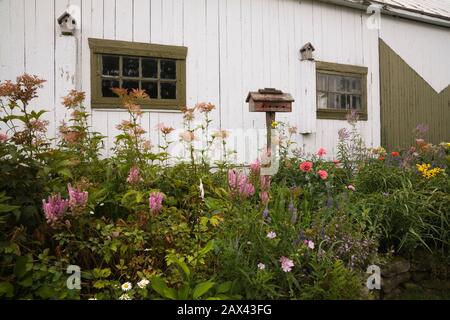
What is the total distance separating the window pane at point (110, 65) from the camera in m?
5.54

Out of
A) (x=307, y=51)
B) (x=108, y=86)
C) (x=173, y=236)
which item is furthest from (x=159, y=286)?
(x=307, y=51)

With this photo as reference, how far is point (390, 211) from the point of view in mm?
3484

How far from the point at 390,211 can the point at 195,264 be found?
6.45 feet

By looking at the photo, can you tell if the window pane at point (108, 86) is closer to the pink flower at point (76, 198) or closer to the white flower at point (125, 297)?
the pink flower at point (76, 198)

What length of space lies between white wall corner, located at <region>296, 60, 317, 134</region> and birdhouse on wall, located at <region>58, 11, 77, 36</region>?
12.8ft

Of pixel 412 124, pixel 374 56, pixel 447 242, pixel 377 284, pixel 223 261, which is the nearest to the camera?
pixel 223 261

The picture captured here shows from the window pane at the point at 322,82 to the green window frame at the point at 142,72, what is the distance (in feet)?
9.12

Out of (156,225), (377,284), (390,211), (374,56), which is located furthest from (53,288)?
(374,56)

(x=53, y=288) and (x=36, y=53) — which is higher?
(x=36, y=53)

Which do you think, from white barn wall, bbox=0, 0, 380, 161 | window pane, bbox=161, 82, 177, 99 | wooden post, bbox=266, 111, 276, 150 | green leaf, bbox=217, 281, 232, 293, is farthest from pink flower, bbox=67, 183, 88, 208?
window pane, bbox=161, 82, 177, 99

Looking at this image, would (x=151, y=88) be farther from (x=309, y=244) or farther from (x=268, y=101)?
(x=309, y=244)

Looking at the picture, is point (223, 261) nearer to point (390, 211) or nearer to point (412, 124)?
point (390, 211)

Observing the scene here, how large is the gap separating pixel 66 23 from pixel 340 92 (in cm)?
511

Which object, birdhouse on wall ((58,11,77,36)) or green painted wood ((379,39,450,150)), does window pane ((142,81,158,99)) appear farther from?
green painted wood ((379,39,450,150))
